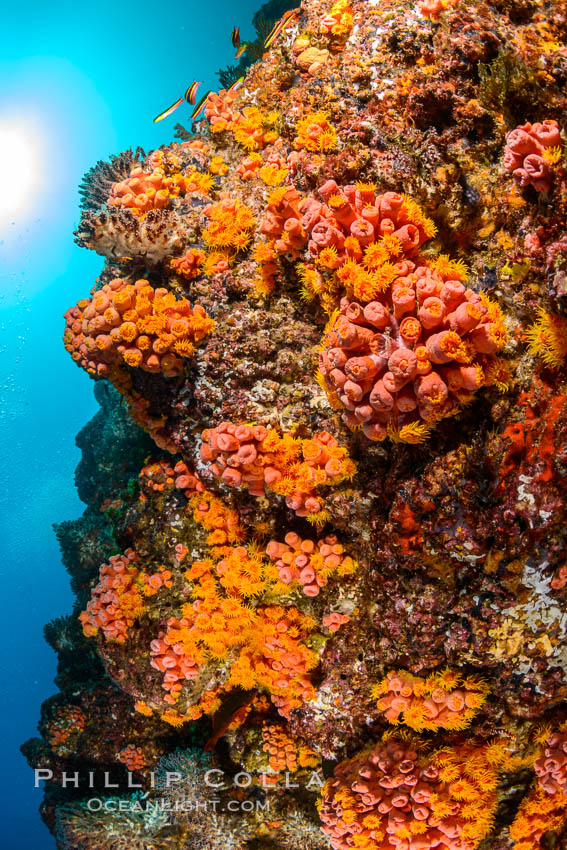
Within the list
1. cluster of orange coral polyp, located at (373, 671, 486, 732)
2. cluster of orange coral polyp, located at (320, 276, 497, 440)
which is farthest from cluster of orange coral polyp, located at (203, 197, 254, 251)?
cluster of orange coral polyp, located at (373, 671, 486, 732)

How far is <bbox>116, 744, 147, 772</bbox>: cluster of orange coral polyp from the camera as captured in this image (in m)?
6.61

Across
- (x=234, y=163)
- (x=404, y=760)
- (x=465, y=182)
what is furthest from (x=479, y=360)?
(x=234, y=163)

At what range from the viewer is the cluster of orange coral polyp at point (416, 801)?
11.8ft

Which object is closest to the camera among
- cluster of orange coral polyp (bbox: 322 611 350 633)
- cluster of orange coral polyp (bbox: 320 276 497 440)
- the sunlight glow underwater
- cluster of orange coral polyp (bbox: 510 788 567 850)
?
cluster of orange coral polyp (bbox: 320 276 497 440)

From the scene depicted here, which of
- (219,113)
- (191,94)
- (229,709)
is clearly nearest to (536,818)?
(229,709)

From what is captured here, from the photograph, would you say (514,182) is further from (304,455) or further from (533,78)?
(304,455)

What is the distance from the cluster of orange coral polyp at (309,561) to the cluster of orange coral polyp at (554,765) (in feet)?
6.13

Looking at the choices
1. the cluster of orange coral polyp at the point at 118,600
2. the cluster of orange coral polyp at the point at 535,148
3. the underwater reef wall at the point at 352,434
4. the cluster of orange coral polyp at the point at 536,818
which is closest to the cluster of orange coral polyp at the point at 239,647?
the underwater reef wall at the point at 352,434

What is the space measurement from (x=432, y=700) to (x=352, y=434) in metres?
2.04

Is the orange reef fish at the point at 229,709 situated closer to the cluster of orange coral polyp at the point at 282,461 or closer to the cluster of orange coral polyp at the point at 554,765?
the cluster of orange coral polyp at the point at 282,461

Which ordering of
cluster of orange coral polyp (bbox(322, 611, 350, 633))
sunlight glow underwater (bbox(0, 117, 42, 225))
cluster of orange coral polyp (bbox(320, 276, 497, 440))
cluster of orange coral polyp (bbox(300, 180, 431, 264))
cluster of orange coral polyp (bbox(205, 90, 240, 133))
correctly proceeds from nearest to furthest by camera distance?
cluster of orange coral polyp (bbox(320, 276, 497, 440)), cluster of orange coral polyp (bbox(300, 180, 431, 264)), cluster of orange coral polyp (bbox(322, 611, 350, 633)), cluster of orange coral polyp (bbox(205, 90, 240, 133)), sunlight glow underwater (bbox(0, 117, 42, 225))

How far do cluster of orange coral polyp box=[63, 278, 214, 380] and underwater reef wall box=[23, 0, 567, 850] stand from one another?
1.3 inches

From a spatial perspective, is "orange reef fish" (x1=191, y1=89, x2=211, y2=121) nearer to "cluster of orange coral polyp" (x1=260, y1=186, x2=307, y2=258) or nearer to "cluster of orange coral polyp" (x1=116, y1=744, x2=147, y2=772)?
"cluster of orange coral polyp" (x1=260, y1=186, x2=307, y2=258)

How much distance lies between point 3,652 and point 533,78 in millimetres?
53378
